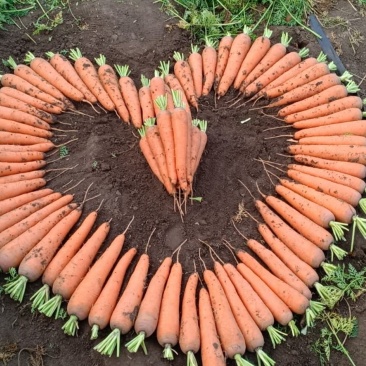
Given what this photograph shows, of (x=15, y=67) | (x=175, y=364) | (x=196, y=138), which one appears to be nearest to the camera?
(x=175, y=364)

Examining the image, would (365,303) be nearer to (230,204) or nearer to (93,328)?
(230,204)

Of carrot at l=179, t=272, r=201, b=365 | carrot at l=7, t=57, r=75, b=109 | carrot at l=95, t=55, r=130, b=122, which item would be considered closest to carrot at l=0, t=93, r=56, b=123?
carrot at l=7, t=57, r=75, b=109

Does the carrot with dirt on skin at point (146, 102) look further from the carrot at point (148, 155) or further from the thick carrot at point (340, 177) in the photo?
the thick carrot at point (340, 177)

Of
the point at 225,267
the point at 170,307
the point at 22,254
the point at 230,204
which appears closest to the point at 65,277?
the point at 22,254

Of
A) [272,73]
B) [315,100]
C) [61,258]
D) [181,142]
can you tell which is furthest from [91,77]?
[315,100]

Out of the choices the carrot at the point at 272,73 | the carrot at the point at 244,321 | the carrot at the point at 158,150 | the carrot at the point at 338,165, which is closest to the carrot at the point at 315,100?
the carrot at the point at 272,73

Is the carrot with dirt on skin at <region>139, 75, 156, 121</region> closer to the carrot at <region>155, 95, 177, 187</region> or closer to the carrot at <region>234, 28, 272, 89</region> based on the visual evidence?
the carrot at <region>155, 95, 177, 187</region>
